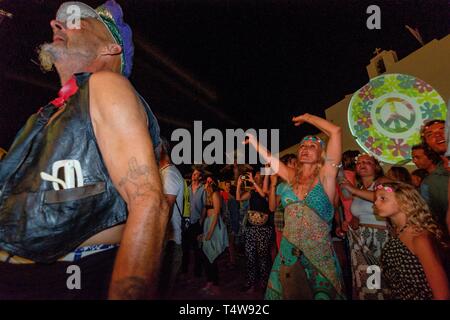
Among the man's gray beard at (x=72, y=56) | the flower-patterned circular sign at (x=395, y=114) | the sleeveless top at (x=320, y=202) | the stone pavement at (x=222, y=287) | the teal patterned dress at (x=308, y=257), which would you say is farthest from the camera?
the stone pavement at (x=222, y=287)

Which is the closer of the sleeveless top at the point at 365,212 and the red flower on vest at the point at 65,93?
the red flower on vest at the point at 65,93

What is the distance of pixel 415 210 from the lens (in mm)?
2180

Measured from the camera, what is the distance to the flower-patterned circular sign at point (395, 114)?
11.3 ft

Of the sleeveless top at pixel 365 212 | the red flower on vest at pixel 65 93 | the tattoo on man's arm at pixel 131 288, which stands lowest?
the tattoo on man's arm at pixel 131 288

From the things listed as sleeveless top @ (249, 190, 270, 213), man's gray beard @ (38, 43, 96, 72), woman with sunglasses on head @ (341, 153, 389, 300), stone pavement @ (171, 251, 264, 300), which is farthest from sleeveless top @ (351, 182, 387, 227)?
man's gray beard @ (38, 43, 96, 72)

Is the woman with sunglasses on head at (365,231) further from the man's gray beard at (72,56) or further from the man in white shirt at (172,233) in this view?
the man's gray beard at (72,56)

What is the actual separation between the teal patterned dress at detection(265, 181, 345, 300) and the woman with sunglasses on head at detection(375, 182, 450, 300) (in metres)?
0.40

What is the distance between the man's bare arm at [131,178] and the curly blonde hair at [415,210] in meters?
1.97

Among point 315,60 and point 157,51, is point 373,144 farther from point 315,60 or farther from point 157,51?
point 157,51

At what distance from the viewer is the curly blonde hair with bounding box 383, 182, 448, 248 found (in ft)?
6.89

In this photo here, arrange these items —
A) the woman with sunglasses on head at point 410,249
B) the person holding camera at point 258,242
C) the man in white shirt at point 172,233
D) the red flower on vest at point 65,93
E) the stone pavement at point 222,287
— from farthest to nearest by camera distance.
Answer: the person holding camera at point 258,242 < the stone pavement at point 222,287 < the man in white shirt at point 172,233 < the woman with sunglasses on head at point 410,249 < the red flower on vest at point 65,93

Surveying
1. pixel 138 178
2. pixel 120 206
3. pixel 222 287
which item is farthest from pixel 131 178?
pixel 222 287

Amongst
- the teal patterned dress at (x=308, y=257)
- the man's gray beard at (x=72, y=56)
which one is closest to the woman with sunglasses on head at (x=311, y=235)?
the teal patterned dress at (x=308, y=257)

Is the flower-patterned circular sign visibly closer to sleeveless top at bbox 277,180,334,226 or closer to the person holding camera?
sleeveless top at bbox 277,180,334,226
